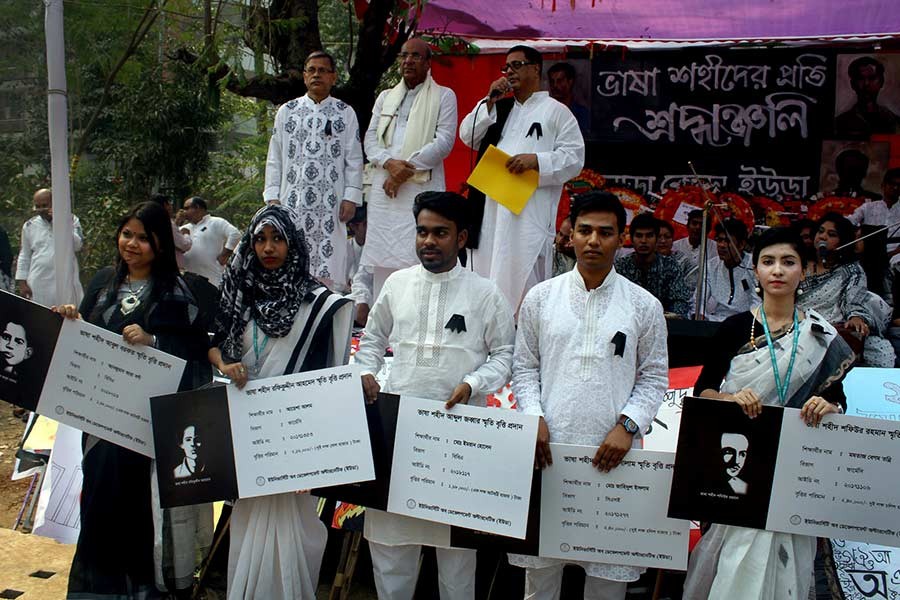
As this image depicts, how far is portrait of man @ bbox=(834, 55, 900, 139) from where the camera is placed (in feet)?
26.6

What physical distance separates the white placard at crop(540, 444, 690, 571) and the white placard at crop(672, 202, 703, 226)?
6.01 metres

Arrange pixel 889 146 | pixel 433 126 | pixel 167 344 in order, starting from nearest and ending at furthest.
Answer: pixel 167 344 → pixel 433 126 → pixel 889 146

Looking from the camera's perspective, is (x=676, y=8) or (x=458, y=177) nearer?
(x=676, y=8)

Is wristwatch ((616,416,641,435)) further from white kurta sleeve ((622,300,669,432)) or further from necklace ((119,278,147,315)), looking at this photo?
necklace ((119,278,147,315))

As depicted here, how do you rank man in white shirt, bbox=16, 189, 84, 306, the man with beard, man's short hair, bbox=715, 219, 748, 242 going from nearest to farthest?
1. the man with beard
2. man's short hair, bbox=715, 219, 748, 242
3. man in white shirt, bbox=16, 189, 84, 306

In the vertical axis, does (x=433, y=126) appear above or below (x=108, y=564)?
above

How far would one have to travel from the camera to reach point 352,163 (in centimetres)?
583

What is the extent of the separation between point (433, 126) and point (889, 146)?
5.02m

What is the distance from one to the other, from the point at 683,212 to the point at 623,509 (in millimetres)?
6120

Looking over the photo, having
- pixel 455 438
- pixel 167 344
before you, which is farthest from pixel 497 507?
pixel 167 344

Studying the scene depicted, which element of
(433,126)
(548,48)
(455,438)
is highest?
(548,48)

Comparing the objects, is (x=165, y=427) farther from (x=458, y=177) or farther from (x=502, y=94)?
(x=458, y=177)

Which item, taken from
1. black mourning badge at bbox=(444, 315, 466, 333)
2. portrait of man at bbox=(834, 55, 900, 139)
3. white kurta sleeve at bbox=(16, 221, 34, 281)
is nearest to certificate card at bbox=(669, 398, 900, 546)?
black mourning badge at bbox=(444, 315, 466, 333)

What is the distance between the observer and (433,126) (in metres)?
5.58
